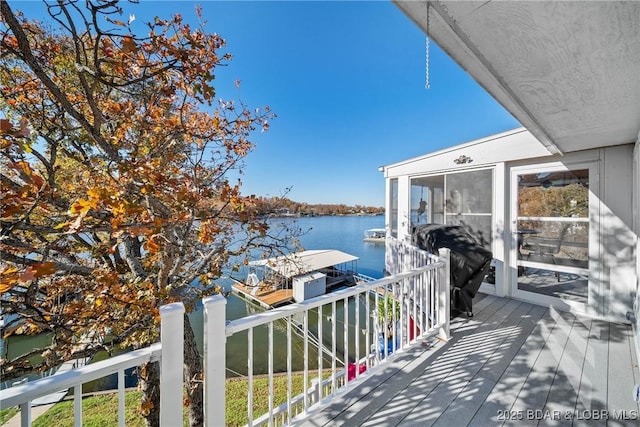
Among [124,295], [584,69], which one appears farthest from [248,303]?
[584,69]

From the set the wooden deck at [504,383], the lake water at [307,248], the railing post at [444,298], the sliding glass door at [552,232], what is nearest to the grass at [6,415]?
the lake water at [307,248]

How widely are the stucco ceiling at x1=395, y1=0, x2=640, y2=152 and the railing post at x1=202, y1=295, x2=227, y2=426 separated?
1.70 m

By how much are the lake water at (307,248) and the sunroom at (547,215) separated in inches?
127

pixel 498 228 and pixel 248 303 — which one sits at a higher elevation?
pixel 498 228

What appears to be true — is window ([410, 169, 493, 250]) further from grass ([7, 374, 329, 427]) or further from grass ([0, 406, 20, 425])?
grass ([0, 406, 20, 425])

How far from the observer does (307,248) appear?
838 inches

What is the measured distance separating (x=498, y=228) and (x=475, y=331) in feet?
6.98

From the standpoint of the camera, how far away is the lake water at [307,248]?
27.3 ft

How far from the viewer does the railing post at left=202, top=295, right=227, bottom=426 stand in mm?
1292

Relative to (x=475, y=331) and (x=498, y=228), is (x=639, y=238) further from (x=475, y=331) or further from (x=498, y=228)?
(x=475, y=331)

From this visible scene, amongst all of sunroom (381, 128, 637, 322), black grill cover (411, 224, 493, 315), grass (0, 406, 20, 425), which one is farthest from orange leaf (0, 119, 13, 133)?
sunroom (381, 128, 637, 322)

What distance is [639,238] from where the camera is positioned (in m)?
2.81

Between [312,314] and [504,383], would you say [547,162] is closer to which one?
[504,383]

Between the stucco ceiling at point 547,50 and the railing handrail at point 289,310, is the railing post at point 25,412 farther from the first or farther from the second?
Result: the stucco ceiling at point 547,50
